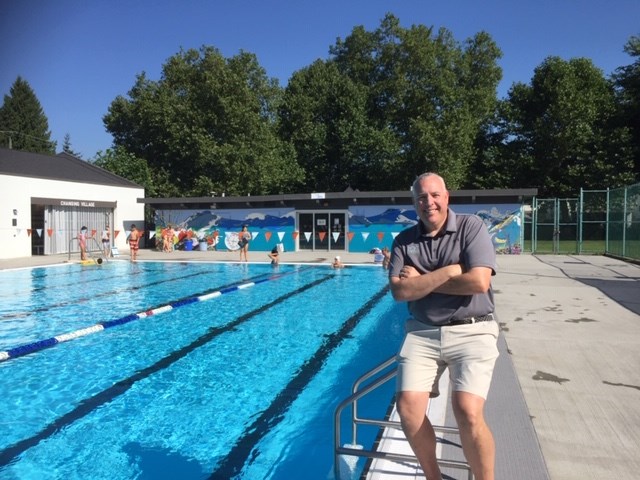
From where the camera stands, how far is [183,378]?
6.55 m

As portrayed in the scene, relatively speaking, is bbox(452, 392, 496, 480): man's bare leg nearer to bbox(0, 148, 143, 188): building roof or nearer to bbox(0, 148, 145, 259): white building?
bbox(0, 148, 145, 259): white building

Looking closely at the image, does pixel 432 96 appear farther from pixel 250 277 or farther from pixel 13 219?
pixel 13 219

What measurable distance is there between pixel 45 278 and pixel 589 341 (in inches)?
623

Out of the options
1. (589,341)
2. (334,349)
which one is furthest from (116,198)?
(589,341)

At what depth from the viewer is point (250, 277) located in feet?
54.1

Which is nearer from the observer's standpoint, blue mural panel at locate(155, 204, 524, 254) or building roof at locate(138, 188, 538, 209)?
building roof at locate(138, 188, 538, 209)

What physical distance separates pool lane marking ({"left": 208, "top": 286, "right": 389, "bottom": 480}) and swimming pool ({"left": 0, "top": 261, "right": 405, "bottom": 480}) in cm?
2

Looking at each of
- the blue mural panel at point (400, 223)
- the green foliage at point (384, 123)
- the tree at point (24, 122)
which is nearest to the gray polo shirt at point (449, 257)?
the blue mural panel at point (400, 223)

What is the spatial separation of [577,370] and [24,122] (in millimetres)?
69083

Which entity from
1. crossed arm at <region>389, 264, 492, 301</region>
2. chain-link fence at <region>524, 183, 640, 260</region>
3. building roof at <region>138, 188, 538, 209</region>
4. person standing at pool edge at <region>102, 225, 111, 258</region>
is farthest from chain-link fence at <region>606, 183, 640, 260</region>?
person standing at pool edge at <region>102, 225, 111, 258</region>

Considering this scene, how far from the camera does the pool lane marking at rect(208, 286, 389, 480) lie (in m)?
4.38

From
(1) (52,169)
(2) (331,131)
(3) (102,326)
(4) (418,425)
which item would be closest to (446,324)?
(4) (418,425)

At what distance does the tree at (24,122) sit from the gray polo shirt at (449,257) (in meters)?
62.9

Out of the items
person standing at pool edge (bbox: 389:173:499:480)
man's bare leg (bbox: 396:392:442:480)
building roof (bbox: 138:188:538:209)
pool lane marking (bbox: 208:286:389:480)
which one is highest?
building roof (bbox: 138:188:538:209)
